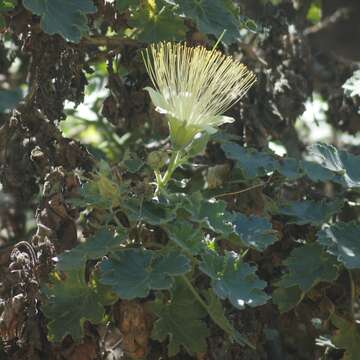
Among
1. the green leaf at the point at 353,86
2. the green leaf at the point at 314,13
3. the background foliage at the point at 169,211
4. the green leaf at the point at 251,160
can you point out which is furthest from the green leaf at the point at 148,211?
the green leaf at the point at 314,13

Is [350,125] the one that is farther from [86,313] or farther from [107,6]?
[86,313]

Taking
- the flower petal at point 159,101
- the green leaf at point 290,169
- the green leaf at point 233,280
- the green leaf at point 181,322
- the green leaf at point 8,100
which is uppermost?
the flower petal at point 159,101

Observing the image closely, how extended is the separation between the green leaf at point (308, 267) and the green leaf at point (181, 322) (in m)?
0.30

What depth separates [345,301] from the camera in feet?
8.04

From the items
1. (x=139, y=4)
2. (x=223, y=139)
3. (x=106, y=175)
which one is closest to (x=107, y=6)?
(x=139, y=4)

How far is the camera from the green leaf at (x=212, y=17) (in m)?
2.41

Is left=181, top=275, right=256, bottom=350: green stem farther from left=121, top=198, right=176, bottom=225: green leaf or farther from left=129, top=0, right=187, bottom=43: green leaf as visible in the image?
left=129, top=0, right=187, bottom=43: green leaf

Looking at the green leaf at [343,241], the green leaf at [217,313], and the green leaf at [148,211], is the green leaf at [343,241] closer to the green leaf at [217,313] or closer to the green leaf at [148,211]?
the green leaf at [217,313]

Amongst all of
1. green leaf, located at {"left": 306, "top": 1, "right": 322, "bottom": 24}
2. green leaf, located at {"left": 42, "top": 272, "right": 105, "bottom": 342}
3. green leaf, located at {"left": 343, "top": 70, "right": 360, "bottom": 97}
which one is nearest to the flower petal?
green leaf, located at {"left": 42, "top": 272, "right": 105, "bottom": 342}

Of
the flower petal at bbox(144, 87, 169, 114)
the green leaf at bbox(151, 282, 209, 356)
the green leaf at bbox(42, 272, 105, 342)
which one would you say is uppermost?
the flower petal at bbox(144, 87, 169, 114)

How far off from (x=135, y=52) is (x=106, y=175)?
0.65 metres

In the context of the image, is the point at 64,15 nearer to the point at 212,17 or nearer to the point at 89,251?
the point at 212,17

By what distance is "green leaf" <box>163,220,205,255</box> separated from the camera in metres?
2.01

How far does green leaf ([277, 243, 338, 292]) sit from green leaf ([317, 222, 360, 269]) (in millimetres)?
38
